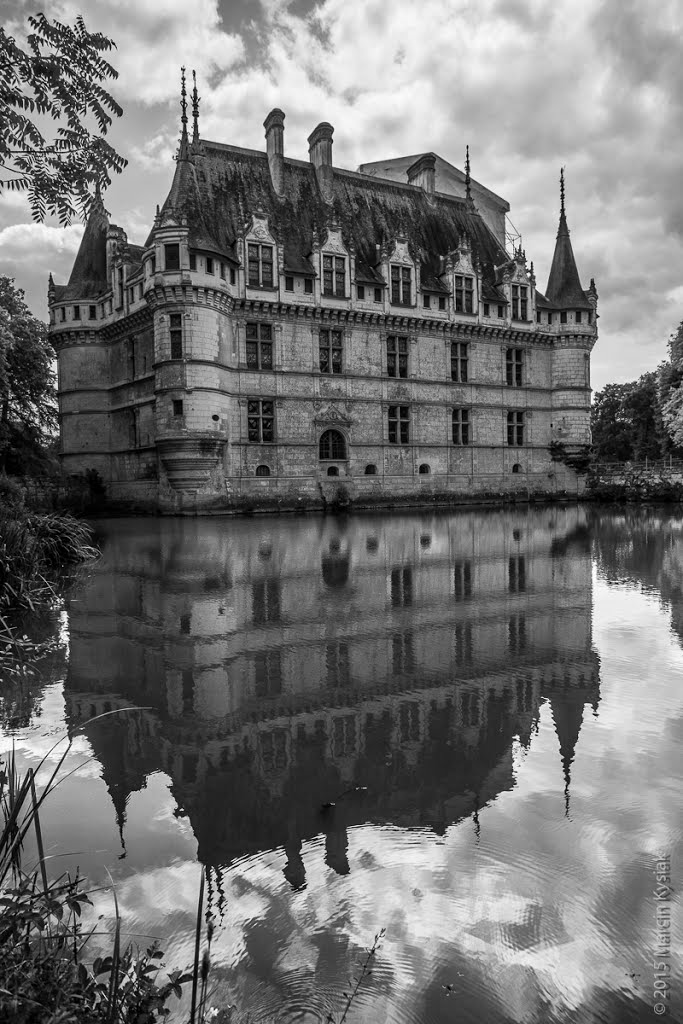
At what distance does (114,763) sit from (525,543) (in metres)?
13.8

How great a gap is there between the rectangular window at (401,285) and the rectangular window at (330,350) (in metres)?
4.12

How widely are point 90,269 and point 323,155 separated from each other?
566 inches

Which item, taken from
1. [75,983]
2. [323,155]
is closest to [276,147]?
[323,155]

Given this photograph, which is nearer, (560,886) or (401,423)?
(560,886)

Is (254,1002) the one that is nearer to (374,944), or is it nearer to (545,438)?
(374,944)

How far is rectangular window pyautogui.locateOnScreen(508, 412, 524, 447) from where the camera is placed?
38.9m

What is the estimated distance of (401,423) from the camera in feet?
116

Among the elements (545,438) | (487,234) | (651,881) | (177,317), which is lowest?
(651,881)

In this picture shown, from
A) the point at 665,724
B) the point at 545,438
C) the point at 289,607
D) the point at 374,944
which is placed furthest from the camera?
the point at 545,438

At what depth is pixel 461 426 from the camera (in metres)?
37.2

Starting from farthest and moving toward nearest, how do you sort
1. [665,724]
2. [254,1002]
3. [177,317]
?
[177,317], [665,724], [254,1002]

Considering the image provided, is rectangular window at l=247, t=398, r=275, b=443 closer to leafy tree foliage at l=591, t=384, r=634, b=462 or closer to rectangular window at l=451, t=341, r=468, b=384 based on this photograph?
rectangular window at l=451, t=341, r=468, b=384

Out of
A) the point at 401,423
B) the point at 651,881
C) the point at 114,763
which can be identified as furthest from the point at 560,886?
the point at 401,423

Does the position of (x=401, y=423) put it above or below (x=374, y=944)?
above
